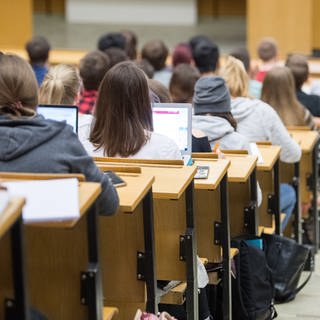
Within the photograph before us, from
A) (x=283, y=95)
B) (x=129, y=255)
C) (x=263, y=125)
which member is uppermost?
(x=283, y=95)

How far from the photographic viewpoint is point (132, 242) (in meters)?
3.46

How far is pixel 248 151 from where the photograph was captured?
477 centimetres

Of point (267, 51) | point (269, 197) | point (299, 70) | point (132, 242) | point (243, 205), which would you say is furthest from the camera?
point (267, 51)

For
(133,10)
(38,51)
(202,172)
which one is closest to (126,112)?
(202,172)

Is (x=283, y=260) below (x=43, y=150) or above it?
below

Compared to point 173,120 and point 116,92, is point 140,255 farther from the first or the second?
point 173,120

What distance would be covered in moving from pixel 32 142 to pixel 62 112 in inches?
62.2

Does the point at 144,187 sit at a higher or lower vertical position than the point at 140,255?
higher

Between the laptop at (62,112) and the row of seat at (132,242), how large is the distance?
1.99ft

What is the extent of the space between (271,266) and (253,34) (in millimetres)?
8237

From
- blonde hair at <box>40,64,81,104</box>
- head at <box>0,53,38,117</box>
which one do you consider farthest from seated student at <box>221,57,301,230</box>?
head at <box>0,53,38,117</box>

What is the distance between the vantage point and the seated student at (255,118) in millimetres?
5574

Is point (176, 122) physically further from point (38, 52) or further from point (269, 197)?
point (38, 52)

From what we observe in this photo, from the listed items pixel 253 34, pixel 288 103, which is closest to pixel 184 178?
pixel 288 103
